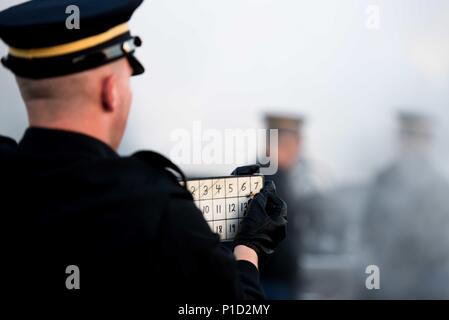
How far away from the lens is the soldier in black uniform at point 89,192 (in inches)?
54.4

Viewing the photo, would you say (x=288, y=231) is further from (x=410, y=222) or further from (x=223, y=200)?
(x=223, y=200)

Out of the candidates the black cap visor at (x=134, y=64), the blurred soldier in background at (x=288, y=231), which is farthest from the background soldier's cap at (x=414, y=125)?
the black cap visor at (x=134, y=64)

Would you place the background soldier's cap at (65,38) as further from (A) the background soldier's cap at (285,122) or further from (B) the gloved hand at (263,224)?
(A) the background soldier's cap at (285,122)

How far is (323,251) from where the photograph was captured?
6047mm

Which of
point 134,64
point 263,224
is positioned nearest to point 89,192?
point 134,64

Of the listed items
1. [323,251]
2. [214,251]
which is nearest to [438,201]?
[323,251]

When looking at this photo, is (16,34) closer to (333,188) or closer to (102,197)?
(102,197)

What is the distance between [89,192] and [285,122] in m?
3.36

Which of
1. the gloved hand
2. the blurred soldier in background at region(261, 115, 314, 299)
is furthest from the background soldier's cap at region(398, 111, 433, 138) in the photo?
the gloved hand

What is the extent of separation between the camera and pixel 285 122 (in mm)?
4656

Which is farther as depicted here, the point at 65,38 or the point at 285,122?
the point at 285,122

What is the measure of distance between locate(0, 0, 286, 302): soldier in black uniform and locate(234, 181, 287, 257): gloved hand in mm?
338

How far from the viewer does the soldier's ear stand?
148cm
